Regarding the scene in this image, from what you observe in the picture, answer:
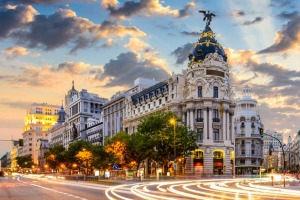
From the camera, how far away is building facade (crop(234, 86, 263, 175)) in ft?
561

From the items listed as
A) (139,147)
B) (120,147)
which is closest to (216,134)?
(139,147)

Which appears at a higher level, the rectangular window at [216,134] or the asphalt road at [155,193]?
the rectangular window at [216,134]

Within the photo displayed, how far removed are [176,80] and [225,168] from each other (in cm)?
2574

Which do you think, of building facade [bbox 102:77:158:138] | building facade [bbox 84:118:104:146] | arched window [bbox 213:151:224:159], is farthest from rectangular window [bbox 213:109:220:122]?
building facade [bbox 84:118:104:146]

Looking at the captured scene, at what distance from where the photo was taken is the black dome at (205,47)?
382ft

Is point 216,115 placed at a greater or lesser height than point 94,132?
greater

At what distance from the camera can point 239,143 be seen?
176m

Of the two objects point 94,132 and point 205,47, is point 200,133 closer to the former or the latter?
point 205,47

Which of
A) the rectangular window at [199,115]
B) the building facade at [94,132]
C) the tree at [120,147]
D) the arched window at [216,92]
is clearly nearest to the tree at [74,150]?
the building facade at [94,132]

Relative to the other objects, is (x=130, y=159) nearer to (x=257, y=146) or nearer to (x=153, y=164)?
(x=153, y=164)

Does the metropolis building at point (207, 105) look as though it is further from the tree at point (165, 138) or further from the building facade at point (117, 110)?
the building facade at point (117, 110)

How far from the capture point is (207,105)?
366ft

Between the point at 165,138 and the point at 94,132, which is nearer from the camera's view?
the point at 165,138

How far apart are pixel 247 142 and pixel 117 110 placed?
186ft
